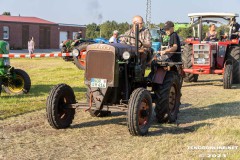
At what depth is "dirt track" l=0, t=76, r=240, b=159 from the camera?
533 centimetres

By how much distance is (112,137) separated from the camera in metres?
6.17

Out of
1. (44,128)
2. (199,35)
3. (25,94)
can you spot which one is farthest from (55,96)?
(199,35)

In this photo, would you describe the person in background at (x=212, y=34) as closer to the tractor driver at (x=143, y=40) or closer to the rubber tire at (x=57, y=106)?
the tractor driver at (x=143, y=40)

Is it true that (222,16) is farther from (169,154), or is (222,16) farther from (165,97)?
(169,154)

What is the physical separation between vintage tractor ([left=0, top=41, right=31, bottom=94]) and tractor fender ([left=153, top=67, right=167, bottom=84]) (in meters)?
4.16

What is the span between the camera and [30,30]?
40.7 m

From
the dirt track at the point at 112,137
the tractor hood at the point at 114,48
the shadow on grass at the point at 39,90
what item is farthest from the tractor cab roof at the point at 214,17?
the tractor hood at the point at 114,48

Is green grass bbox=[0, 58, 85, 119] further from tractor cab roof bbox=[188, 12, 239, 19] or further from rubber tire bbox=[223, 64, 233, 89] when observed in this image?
tractor cab roof bbox=[188, 12, 239, 19]

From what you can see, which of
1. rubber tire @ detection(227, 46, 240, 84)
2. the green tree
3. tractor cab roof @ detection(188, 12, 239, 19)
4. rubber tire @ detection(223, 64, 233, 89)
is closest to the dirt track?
rubber tire @ detection(223, 64, 233, 89)

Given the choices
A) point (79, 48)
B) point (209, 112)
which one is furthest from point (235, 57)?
point (79, 48)

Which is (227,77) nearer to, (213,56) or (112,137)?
(213,56)

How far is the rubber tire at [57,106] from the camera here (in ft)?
20.8

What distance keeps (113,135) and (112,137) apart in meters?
0.13

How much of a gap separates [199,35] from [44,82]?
4.95m
